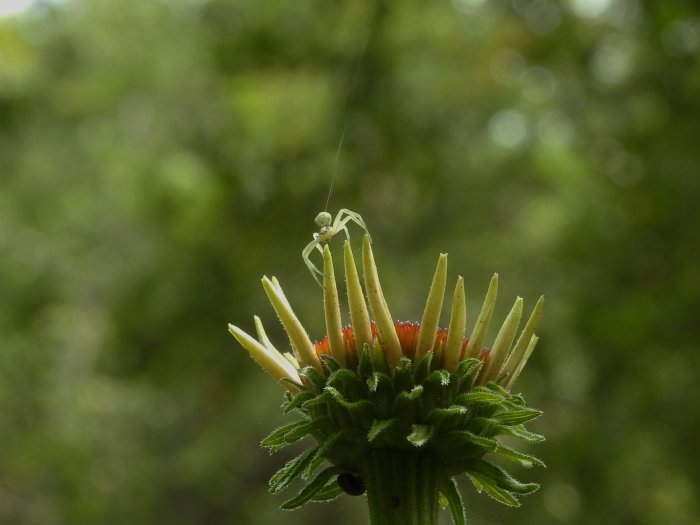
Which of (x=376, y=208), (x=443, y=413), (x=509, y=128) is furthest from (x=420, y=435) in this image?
(x=509, y=128)

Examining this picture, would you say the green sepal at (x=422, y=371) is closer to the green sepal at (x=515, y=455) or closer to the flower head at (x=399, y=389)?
the flower head at (x=399, y=389)

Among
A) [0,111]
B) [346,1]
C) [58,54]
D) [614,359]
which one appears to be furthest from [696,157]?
[58,54]

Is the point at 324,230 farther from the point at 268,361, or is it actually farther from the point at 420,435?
the point at 420,435

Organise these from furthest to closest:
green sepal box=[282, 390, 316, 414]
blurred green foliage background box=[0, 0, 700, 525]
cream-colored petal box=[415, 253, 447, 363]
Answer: blurred green foliage background box=[0, 0, 700, 525] < green sepal box=[282, 390, 316, 414] < cream-colored petal box=[415, 253, 447, 363]

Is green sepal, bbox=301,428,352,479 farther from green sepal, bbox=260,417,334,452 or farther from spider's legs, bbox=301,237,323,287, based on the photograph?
spider's legs, bbox=301,237,323,287

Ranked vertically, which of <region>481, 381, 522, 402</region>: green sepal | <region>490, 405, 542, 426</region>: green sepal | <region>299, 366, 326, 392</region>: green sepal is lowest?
<region>490, 405, 542, 426</region>: green sepal

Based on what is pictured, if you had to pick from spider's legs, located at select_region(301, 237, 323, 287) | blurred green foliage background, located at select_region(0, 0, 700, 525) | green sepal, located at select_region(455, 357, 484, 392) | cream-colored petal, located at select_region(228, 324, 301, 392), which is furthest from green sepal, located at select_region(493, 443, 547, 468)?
blurred green foliage background, located at select_region(0, 0, 700, 525)
